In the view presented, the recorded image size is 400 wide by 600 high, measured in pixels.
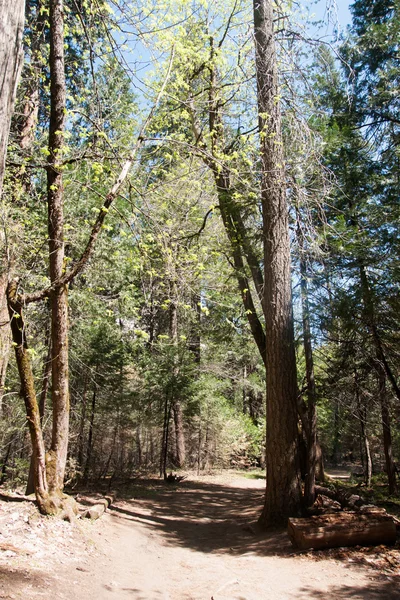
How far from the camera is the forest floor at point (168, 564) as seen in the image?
4500mm

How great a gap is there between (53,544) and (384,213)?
28.2 feet

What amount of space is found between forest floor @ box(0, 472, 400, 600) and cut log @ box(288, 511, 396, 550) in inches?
5.1

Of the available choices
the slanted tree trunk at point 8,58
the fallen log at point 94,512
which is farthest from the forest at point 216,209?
the slanted tree trunk at point 8,58

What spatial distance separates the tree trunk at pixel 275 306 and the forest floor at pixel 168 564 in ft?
2.34

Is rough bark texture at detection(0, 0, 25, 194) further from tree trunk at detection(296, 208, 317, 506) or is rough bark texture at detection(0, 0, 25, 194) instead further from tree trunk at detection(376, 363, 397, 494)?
tree trunk at detection(376, 363, 397, 494)

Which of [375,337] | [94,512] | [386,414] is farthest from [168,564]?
[386,414]

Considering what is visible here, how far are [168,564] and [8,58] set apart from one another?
6.41 m

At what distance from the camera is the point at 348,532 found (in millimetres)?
5750

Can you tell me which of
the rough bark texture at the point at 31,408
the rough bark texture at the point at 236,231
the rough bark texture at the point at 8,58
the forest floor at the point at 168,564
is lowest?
the forest floor at the point at 168,564

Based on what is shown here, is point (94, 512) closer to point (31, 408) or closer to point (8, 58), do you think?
point (31, 408)

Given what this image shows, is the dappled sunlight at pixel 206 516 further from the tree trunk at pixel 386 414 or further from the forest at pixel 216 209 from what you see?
the tree trunk at pixel 386 414

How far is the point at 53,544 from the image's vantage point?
556 centimetres

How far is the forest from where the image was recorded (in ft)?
22.3

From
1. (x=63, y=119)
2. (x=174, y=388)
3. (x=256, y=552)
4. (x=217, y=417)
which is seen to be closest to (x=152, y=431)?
(x=217, y=417)
